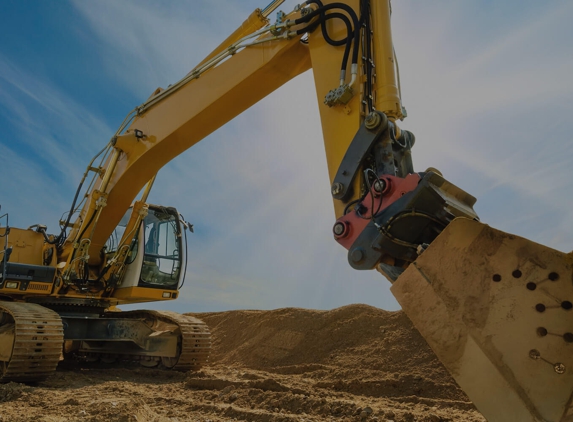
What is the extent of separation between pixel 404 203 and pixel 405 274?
470 mm

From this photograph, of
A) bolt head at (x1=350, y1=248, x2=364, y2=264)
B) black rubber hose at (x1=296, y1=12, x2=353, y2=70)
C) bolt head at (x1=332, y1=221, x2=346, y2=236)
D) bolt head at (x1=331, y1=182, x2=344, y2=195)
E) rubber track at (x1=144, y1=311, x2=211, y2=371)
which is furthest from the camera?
rubber track at (x1=144, y1=311, x2=211, y2=371)

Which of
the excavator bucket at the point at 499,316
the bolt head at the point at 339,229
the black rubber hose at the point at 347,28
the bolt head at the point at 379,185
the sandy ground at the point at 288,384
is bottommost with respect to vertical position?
the sandy ground at the point at 288,384

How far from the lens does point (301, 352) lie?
8.12 meters

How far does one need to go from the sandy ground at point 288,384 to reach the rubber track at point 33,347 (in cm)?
22

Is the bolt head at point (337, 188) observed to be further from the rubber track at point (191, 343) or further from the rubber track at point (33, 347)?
the rubber track at point (191, 343)

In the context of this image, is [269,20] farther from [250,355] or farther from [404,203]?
[250,355]

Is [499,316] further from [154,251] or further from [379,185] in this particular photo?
[154,251]

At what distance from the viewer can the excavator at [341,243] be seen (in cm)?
239

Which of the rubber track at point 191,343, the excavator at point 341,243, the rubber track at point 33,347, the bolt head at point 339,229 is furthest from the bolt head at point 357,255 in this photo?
the rubber track at point 191,343

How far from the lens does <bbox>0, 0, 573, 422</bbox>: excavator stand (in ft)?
7.84

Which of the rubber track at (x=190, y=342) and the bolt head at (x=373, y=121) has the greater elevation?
the bolt head at (x=373, y=121)

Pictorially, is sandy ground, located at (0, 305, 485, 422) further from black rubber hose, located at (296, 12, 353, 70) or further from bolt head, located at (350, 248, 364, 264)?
black rubber hose, located at (296, 12, 353, 70)

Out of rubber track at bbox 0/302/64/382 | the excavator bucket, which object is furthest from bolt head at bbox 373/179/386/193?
rubber track at bbox 0/302/64/382

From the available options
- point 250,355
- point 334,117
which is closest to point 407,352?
point 250,355
